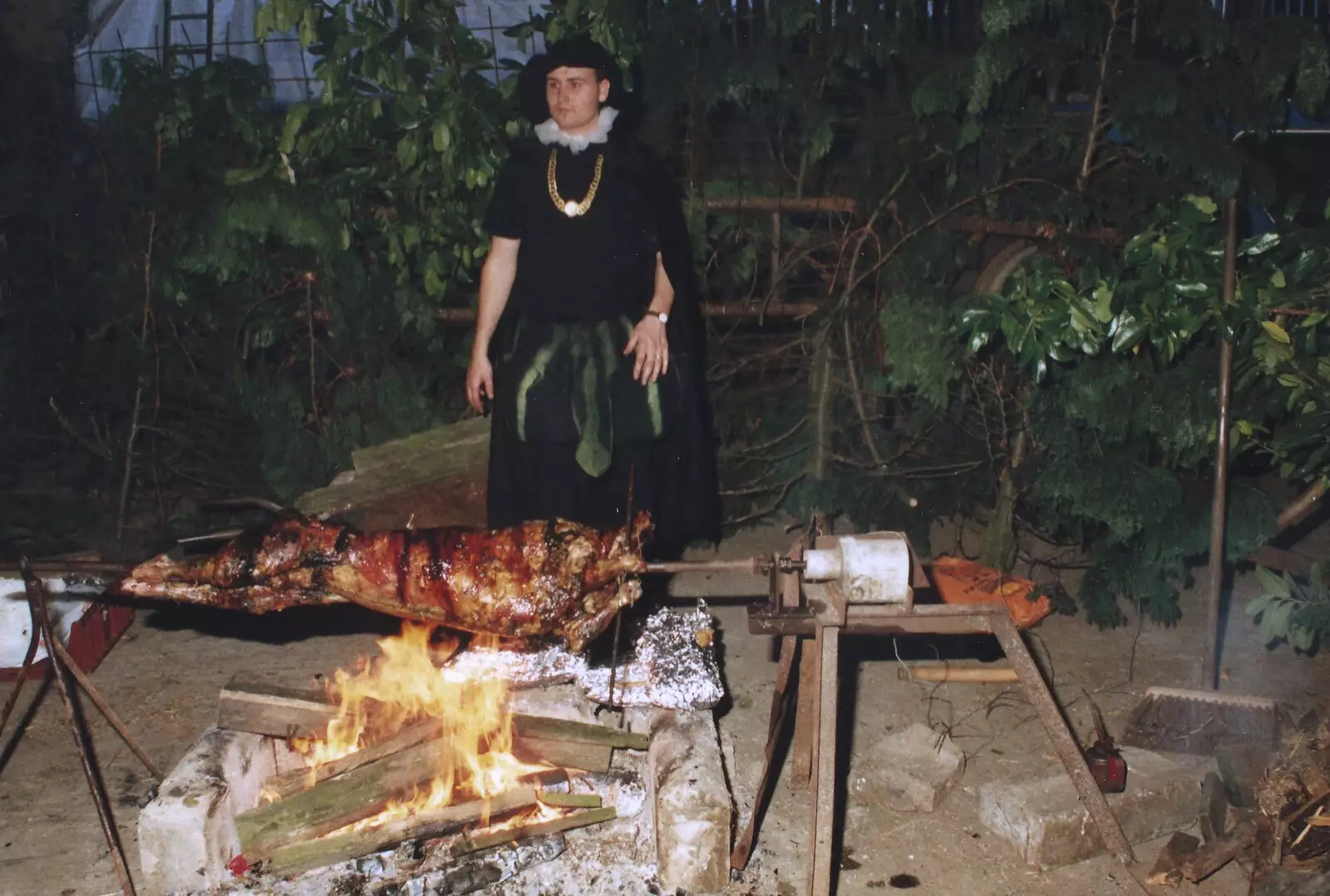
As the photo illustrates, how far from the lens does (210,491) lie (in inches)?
269

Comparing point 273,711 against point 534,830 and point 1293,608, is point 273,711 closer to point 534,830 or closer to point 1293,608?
point 534,830

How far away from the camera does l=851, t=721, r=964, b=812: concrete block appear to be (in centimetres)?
405

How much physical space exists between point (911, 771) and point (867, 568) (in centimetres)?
132

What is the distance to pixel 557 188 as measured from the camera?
4.39 metres

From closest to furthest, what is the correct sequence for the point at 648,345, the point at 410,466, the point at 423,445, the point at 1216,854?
the point at 1216,854, the point at 648,345, the point at 410,466, the point at 423,445

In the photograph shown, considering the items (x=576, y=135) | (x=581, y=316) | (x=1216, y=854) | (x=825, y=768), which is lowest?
(x=1216, y=854)

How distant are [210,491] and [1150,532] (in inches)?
219

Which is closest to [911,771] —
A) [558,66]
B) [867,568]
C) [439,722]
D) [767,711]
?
[767,711]

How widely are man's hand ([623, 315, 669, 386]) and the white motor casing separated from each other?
165cm

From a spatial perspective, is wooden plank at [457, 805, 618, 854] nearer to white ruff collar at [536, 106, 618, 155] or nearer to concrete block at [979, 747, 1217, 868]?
concrete block at [979, 747, 1217, 868]

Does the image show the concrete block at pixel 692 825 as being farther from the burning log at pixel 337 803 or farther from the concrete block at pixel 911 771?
the concrete block at pixel 911 771

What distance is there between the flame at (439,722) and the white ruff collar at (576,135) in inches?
86.0

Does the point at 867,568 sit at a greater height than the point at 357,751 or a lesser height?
greater

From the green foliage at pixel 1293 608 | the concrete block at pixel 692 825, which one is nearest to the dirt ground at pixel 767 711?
the concrete block at pixel 692 825
